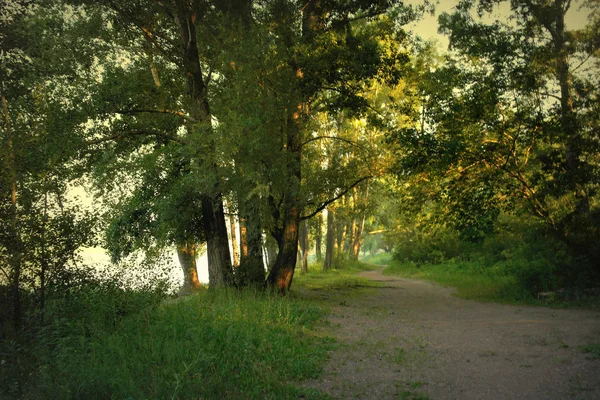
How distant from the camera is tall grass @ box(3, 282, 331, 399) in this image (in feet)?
18.7

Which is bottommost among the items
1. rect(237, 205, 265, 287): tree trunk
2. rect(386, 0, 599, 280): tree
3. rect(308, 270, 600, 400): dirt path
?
rect(308, 270, 600, 400): dirt path

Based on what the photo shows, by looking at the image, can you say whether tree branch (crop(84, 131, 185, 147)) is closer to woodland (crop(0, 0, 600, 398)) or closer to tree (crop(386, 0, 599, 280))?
woodland (crop(0, 0, 600, 398))

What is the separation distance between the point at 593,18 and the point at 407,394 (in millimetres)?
13319

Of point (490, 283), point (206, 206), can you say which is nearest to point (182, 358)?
point (206, 206)

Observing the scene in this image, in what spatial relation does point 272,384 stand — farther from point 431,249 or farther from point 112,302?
point 431,249

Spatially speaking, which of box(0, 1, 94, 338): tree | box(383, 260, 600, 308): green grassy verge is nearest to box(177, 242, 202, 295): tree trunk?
box(0, 1, 94, 338): tree

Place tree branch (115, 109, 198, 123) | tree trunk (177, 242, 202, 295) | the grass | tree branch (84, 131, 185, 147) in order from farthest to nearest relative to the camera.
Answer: tree trunk (177, 242, 202, 295)
the grass
tree branch (115, 109, 198, 123)
tree branch (84, 131, 185, 147)

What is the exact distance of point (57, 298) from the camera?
8.87 meters

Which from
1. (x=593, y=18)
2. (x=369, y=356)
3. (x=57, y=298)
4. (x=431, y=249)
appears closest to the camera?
(x=369, y=356)

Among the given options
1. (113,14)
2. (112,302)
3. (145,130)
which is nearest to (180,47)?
(113,14)

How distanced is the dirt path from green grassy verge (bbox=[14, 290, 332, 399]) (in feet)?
2.20

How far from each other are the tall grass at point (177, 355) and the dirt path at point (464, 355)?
2.38 ft

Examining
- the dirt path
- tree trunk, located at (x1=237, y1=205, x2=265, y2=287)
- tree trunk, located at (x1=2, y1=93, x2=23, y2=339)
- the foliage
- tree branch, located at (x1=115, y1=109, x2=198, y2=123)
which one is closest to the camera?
the dirt path

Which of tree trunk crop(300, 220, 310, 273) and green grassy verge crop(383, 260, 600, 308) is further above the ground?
tree trunk crop(300, 220, 310, 273)
